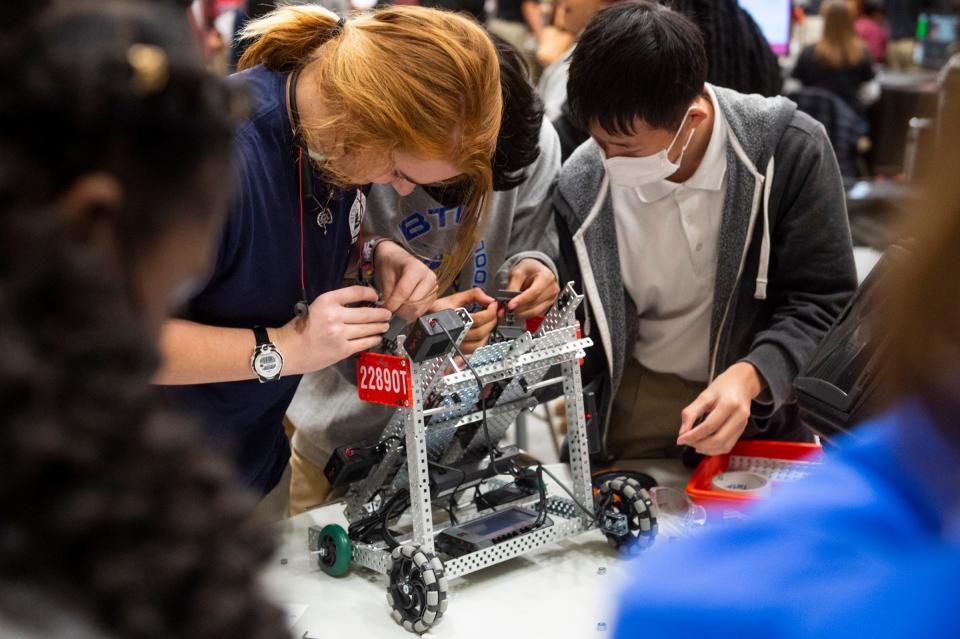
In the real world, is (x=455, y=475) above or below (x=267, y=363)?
below

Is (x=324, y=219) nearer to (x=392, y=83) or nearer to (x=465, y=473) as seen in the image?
(x=392, y=83)

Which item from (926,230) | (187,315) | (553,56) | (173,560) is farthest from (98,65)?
(553,56)

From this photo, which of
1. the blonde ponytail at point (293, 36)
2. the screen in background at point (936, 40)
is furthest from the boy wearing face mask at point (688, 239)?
the screen in background at point (936, 40)

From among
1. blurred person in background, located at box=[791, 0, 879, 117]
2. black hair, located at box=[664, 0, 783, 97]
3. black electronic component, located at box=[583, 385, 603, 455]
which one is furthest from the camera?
blurred person in background, located at box=[791, 0, 879, 117]

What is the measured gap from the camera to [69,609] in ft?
1.58

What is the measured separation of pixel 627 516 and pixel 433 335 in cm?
51

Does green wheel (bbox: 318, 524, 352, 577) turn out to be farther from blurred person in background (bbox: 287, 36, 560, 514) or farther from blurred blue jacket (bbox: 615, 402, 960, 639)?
blurred blue jacket (bbox: 615, 402, 960, 639)

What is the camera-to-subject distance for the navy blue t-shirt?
1556mm

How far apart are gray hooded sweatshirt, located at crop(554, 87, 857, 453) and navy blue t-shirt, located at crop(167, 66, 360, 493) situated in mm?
551

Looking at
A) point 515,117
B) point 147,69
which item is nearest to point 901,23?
point 515,117

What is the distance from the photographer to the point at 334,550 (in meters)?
1.71

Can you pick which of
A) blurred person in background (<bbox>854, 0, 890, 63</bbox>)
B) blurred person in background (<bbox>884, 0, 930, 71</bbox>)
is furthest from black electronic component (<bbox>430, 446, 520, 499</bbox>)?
blurred person in background (<bbox>884, 0, 930, 71</bbox>)

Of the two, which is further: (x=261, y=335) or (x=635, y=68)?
(x=635, y=68)

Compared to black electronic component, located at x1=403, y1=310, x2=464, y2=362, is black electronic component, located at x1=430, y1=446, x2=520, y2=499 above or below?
below
